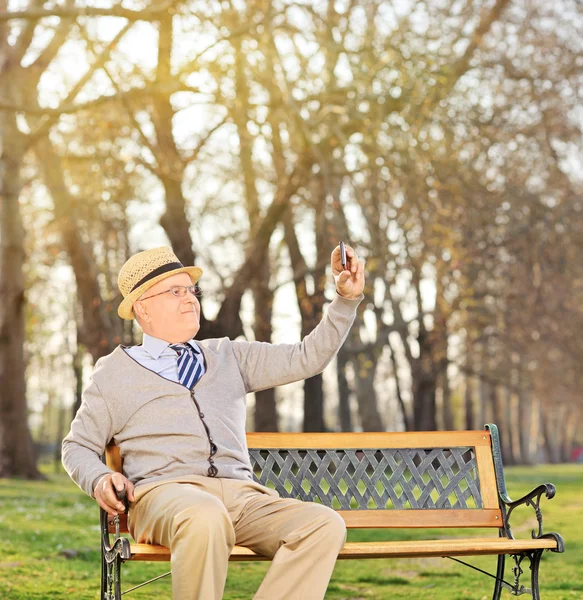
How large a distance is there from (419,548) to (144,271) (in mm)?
1663

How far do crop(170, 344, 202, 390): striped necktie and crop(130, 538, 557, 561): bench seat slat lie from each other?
712 millimetres

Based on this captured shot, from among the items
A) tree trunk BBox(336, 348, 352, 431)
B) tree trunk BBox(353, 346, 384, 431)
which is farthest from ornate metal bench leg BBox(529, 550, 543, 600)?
tree trunk BBox(336, 348, 352, 431)

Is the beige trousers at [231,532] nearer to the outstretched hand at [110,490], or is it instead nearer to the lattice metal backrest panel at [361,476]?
the outstretched hand at [110,490]

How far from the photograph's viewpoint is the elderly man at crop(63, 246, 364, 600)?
4172mm

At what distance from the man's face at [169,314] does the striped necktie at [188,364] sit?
0.04 meters

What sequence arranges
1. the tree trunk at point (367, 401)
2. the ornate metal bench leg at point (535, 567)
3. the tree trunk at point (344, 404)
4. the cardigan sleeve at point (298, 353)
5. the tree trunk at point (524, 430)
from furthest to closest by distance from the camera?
the tree trunk at point (524, 430)
the tree trunk at point (344, 404)
the tree trunk at point (367, 401)
the ornate metal bench leg at point (535, 567)
the cardigan sleeve at point (298, 353)

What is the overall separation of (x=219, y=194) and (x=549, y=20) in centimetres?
861

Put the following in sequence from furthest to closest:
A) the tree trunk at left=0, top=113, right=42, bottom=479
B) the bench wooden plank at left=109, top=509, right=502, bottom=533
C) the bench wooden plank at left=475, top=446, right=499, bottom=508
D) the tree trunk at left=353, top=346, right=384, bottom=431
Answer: the tree trunk at left=353, top=346, right=384, bottom=431 → the tree trunk at left=0, top=113, right=42, bottom=479 → the bench wooden plank at left=475, top=446, right=499, bottom=508 → the bench wooden plank at left=109, top=509, right=502, bottom=533

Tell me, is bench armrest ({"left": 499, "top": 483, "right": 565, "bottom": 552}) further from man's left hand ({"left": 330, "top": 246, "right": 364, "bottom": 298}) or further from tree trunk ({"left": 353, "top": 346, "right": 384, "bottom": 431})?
tree trunk ({"left": 353, "top": 346, "right": 384, "bottom": 431})

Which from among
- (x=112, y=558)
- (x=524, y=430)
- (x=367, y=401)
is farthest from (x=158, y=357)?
(x=524, y=430)

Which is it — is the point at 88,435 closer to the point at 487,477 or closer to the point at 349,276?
the point at 349,276

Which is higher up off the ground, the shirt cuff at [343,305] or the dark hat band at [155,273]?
the dark hat band at [155,273]

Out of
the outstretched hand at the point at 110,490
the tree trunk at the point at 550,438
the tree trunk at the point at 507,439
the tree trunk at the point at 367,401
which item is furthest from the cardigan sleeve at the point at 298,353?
the tree trunk at the point at 550,438

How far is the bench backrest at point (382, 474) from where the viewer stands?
5457 mm
